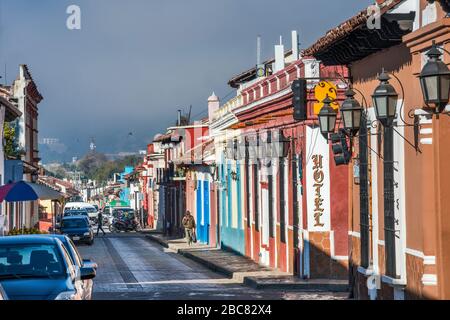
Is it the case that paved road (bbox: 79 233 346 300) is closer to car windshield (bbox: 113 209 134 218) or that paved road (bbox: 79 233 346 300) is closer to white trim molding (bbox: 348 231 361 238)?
white trim molding (bbox: 348 231 361 238)

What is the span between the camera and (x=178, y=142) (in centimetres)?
7219

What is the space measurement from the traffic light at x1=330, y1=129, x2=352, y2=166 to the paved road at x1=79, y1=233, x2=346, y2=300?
284cm

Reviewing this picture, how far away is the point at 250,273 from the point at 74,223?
25001 millimetres

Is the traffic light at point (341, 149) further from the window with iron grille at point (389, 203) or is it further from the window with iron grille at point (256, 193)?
the window with iron grille at point (256, 193)

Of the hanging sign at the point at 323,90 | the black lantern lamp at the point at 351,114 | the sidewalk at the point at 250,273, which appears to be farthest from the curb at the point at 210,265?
the black lantern lamp at the point at 351,114

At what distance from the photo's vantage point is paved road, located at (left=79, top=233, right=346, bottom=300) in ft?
73.7

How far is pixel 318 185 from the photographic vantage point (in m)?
26.5

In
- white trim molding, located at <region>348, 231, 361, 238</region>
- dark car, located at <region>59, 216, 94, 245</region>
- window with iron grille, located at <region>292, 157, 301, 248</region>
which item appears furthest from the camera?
dark car, located at <region>59, 216, 94, 245</region>

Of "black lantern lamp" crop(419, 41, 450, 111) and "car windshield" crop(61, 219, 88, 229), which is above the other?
"black lantern lamp" crop(419, 41, 450, 111)

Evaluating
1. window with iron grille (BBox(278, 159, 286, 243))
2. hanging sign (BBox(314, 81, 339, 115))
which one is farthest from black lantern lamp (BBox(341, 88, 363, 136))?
window with iron grille (BBox(278, 159, 286, 243))

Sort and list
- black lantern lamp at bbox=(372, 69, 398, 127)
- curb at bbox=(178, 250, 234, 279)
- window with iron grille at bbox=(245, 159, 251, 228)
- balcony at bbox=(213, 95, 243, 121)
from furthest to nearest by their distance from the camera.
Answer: balcony at bbox=(213, 95, 243, 121)
window with iron grille at bbox=(245, 159, 251, 228)
curb at bbox=(178, 250, 234, 279)
black lantern lamp at bbox=(372, 69, 398, 127)

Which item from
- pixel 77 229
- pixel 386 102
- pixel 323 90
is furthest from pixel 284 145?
pixel 77 229
